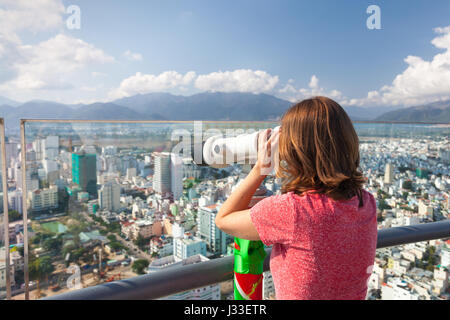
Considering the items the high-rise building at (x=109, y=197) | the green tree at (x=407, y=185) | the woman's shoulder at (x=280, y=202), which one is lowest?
the green tree at (x=407, y=185)

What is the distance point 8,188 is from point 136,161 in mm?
741

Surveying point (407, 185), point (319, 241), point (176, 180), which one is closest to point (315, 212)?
point (319, 241)

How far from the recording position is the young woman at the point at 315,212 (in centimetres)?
71

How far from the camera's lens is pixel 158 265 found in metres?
1.28

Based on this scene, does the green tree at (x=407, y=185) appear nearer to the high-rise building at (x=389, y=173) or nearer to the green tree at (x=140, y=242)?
the high-rise building at (x=389, y=173)

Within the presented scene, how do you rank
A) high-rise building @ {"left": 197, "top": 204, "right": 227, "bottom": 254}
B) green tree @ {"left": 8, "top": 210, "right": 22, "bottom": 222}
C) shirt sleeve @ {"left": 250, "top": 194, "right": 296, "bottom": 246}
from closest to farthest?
1. shirt sleeve @ {"left": 250, "top": 194, "right": 296, "bottom": 246}
2. green tree @ {"left": 8, "top": 210, "right": 22, "bottom": 222}
3. high-rise building @ {"left": 197, "top": 204, "right": 227, "bottom": 254}

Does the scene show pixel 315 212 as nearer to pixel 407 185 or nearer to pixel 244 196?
pixel 244 196

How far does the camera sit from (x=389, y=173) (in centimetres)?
291

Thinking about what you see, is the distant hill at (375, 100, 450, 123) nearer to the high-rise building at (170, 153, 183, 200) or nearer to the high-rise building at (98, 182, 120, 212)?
the high-rise building at (170, 153, 183, 200)

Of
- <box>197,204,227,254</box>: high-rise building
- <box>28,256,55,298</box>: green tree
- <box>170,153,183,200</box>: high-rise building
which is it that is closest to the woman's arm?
<box>197,204,227,254</box>: high-rise building

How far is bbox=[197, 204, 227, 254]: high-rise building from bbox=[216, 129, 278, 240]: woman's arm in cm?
35

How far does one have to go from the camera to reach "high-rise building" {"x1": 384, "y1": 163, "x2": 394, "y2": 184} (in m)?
2.83

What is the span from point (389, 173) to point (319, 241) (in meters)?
2.61

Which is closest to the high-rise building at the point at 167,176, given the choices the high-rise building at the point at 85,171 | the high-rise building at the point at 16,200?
the high-rise building at the point at 85,171
